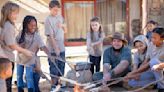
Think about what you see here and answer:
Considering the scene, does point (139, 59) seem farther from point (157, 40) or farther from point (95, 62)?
point (157, 40)

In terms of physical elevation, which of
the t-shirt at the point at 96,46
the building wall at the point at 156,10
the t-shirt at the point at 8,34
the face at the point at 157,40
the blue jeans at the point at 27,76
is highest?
the building wall at the point at 156,10

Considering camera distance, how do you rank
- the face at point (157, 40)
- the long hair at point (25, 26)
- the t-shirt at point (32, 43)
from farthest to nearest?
the t-shirt at point (32, 43) → the long hair at point (25, 26) → the face at point (157, 40)

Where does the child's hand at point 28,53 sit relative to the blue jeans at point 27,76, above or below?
above

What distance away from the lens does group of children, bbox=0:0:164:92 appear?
4.35 meters

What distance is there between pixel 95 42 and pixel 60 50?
23.1 inches

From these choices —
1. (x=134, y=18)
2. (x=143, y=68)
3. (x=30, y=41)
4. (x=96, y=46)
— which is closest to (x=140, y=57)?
→ (x=143, y=68)

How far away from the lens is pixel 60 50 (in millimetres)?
5570

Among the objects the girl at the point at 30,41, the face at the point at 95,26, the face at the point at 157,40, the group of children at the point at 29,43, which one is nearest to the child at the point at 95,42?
the face at the point at 95,26

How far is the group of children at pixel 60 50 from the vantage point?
4.35 metres

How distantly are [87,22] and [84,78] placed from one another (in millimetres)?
6691

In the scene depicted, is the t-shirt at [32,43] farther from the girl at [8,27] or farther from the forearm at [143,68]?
the forearm at [143,68]

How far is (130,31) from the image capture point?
38.5 feet

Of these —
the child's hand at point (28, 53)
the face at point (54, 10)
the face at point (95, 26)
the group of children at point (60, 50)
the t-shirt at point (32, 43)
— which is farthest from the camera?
the face at point (95, 26)

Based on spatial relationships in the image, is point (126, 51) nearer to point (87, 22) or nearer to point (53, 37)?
point (53, 37)
